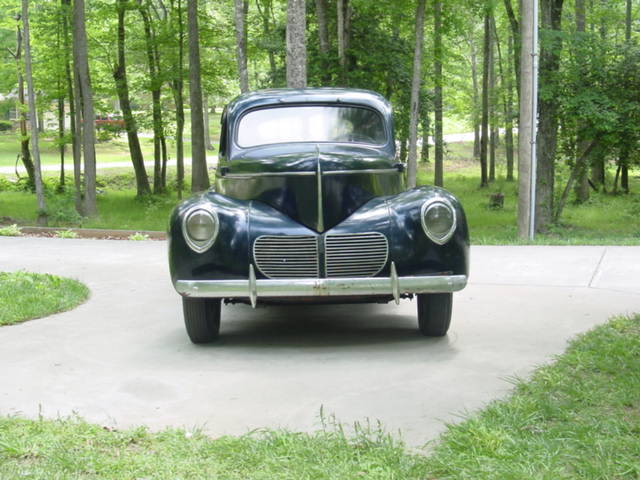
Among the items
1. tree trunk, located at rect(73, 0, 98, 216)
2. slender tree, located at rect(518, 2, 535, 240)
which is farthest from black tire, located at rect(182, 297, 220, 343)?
tree trunk, located at rect(73, 0, 98, 216)

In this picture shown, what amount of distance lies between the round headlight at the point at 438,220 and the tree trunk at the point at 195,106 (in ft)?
58.7

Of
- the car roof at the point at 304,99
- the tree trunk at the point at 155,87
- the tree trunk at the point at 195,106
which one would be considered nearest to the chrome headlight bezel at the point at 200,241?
the car roof at the point at 304,99

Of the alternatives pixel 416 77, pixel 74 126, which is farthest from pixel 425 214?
pixel 74 126

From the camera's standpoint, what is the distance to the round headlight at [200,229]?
5.80m

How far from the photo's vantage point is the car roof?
7387mm

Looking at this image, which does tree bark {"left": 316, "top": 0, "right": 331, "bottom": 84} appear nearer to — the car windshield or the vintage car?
the car windshield

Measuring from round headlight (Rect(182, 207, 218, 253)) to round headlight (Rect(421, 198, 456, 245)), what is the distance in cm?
149

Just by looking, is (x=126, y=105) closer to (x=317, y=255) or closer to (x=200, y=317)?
(x=200, y=317)

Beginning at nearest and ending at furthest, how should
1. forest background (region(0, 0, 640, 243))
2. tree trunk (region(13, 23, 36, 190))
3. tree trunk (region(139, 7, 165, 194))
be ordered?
forest background (region(0, 0, 640, 243)), tree trunk (region(139, 7, 165, 194)), tree trunk (region(13, 23, 36, 190))

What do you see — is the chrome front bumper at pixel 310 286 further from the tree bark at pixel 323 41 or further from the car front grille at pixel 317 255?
the tree bark at pixel 323 41

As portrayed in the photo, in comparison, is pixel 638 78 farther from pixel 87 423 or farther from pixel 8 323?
pixel 87 423

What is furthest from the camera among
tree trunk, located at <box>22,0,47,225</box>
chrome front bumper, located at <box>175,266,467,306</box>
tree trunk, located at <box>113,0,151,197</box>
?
tree trunk, located at <box>113,0,151,197</box>

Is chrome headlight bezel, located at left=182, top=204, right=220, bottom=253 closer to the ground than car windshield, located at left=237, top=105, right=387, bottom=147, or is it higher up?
closer to the ground

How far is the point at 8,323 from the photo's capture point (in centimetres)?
704
